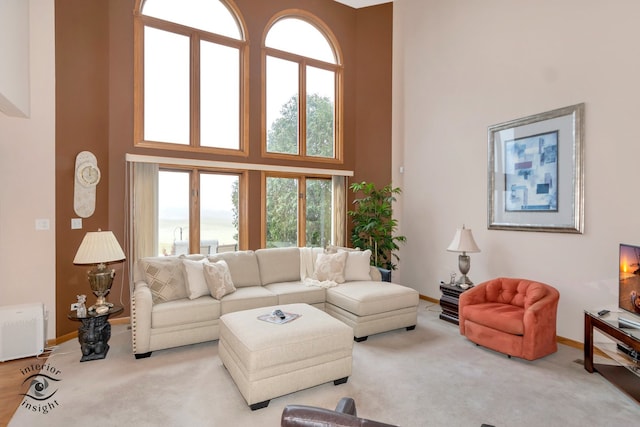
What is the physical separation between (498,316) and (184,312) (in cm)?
320

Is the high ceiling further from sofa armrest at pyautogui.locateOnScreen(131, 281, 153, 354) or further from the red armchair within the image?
sofa armrest at pyautogui.locateOnScreen(131, 281, 153, 354)

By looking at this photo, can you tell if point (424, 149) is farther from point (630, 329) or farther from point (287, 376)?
point (287, 376)

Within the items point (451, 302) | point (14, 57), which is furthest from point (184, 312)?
point (451, 302)

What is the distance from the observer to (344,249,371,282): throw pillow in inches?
177

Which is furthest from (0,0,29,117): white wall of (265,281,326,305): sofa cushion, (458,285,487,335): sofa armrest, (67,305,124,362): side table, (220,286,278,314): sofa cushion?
(458,285,487,335): sofa armrest

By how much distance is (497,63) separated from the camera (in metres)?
4.34

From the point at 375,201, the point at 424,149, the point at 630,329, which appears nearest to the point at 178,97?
the point at 375,201

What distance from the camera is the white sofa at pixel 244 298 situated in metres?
3.27

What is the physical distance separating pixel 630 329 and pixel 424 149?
11.8 ft

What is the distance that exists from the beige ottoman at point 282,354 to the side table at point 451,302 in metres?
2.14

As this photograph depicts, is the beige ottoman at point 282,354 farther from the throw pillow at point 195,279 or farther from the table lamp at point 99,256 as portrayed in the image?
the table lamp at point 99,256

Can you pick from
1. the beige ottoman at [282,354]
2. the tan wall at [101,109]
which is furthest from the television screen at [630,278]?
the tan wall at [101,109]

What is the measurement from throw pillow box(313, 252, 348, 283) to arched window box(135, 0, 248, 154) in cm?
220

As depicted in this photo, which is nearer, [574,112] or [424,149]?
[574,112]
